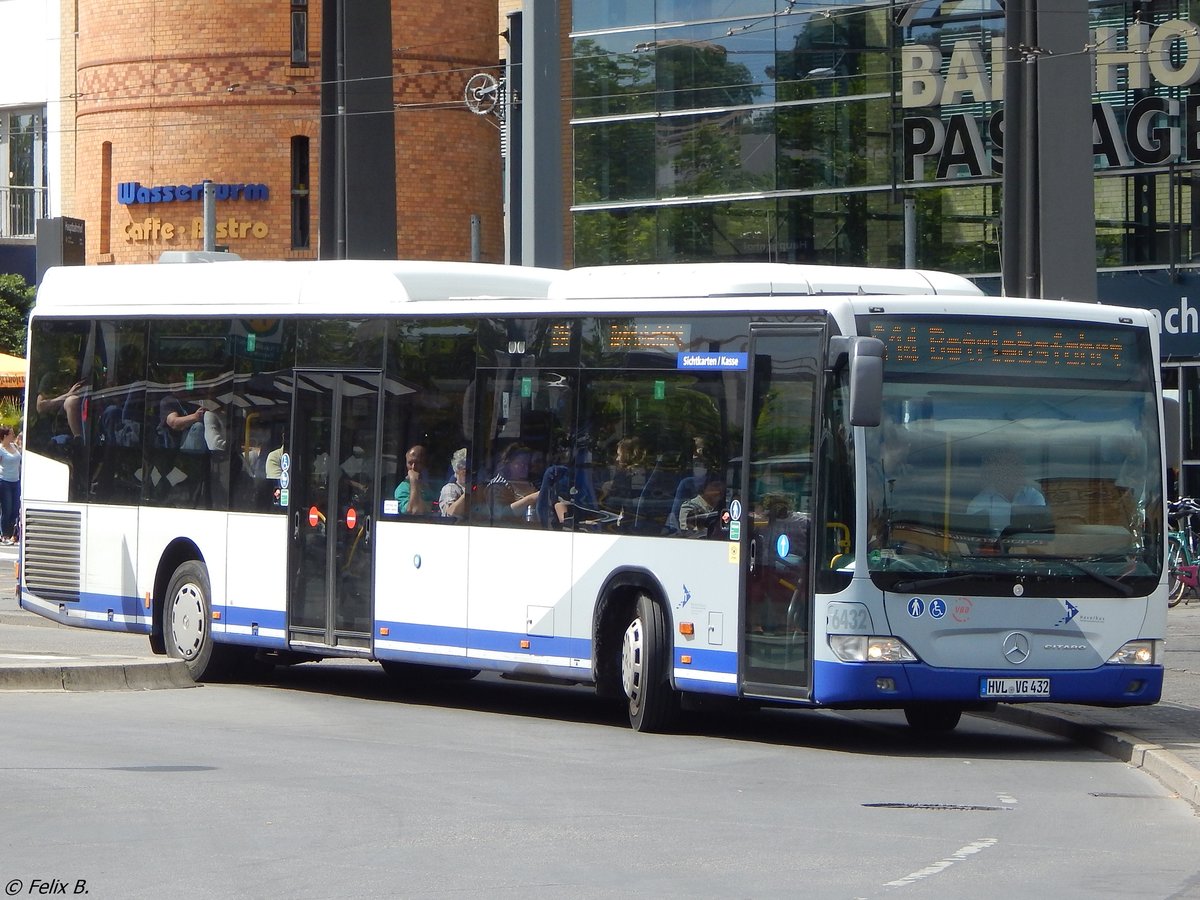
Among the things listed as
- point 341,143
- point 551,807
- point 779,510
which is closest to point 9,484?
point 341,143

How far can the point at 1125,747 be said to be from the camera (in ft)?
42.0

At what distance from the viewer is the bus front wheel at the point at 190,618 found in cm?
1681

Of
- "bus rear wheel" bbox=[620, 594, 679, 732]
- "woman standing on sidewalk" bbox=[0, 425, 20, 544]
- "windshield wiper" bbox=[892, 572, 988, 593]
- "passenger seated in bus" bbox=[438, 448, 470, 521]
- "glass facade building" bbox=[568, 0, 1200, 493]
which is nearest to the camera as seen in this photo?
"windshield wiper" bbox=[892, 572, 988, 593]

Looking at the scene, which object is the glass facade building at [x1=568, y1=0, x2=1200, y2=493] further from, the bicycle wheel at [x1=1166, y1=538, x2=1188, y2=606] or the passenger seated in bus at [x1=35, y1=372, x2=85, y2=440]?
the passenger seated in bus at [x1=35, y1=372, x2=85, y2=440]

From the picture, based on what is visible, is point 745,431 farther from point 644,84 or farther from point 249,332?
point 644,84

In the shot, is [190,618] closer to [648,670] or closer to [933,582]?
[648,670]

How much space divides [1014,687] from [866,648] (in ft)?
3.16

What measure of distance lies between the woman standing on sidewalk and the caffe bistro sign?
1342cm

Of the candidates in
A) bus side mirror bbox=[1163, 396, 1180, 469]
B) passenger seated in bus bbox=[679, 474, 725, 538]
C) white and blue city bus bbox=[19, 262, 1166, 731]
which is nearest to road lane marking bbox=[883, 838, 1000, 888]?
white and blue city bus bbox=[19, 262, 1166, 731]

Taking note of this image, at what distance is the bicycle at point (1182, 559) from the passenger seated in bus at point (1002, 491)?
11.5m

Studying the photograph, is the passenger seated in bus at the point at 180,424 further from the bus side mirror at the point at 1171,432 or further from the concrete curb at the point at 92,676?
the bus side mirror at the point at 1171,432

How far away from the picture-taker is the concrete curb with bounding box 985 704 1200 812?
11273 mm

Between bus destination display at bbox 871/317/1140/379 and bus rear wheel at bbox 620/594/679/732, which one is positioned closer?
bus destination display at bbox 871/317/1140/379

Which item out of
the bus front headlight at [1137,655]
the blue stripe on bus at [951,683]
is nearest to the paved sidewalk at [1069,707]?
the blue stripe on bus at [951,683]
